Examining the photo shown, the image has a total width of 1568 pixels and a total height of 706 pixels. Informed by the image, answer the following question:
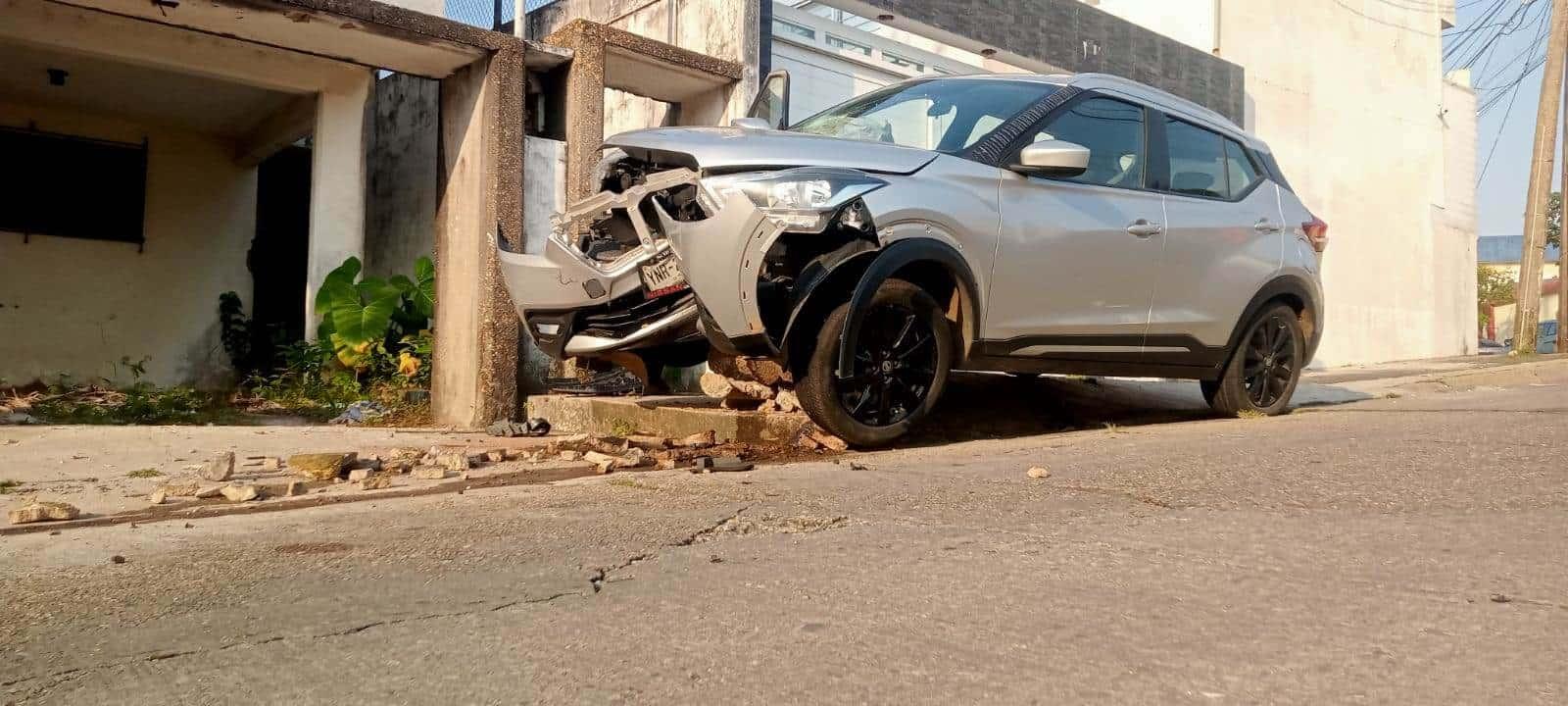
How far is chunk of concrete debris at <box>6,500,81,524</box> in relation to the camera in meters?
3.54

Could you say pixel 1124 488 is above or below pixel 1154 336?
below

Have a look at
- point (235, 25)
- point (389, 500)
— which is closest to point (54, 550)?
point (389, 500)

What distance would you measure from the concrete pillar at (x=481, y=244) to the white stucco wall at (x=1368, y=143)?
39.6 feet

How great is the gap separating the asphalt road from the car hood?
1397mm

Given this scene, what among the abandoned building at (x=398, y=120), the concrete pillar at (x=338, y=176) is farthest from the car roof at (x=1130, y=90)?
the concrete pillar at (x=338, y=176)

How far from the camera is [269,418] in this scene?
780cm

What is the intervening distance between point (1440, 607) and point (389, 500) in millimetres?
3250

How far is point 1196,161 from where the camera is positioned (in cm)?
639

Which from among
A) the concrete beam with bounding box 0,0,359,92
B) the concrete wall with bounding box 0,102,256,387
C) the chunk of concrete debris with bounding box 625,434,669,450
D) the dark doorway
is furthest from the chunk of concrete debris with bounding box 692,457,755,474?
the concrete wall with bounding box 0,102,256,387

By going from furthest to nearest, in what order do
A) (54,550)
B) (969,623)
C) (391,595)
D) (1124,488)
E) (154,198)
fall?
(154,198)
(1124,488)
(54,550)
(391,595)
(969,623)

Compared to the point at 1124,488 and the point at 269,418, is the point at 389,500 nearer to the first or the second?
the point at 1124,488

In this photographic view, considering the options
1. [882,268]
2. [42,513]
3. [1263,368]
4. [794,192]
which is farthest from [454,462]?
[1263,368]

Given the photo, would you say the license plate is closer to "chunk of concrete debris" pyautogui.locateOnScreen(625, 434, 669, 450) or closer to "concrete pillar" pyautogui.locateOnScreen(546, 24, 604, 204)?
"chunk of concrete debris" pyautogui.locateOnScreen(625, 434, 669, 450)

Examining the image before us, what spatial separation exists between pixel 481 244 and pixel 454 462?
2838 millimetres
